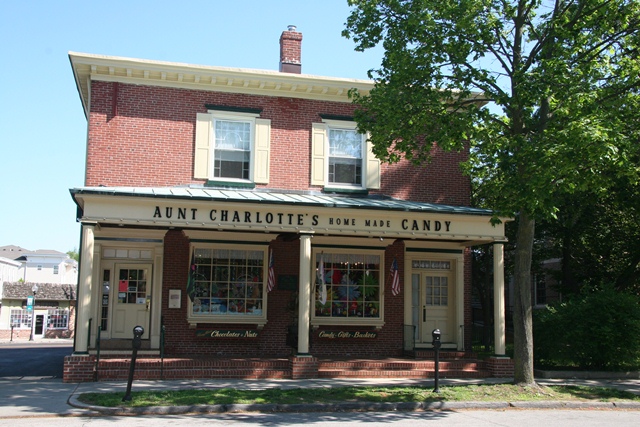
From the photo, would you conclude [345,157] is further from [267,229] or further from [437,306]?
[437,306]

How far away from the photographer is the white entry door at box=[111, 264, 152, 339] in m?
17.4

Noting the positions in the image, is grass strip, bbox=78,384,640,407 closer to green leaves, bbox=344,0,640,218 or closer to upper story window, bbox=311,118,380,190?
green leaves, bbox=344,0,640,218

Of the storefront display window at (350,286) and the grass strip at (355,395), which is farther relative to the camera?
the storefront display window at (350,286)

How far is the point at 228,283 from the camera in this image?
1797 centimetres

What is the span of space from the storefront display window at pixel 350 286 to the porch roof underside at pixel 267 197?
5.95 ft

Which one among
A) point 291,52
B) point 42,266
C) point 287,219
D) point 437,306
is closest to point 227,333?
point 287,219

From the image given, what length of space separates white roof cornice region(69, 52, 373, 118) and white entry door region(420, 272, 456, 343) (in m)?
5.89

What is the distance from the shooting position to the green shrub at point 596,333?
16500 millimetres

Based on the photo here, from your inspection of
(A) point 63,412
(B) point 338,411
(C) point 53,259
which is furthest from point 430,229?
(C) point 53,259

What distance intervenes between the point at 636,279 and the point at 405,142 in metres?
13.5

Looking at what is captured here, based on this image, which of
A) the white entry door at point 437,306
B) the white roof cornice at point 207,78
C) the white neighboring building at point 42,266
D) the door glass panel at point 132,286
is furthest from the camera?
the white neighboring building at point 42,266

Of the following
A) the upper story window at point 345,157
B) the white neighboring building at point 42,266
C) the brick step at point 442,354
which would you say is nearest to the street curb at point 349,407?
the brick step at point 442,354

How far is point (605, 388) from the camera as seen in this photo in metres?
14.4

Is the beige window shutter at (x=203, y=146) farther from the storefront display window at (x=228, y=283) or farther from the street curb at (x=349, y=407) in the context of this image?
the street curb at (x=349, y=407)
